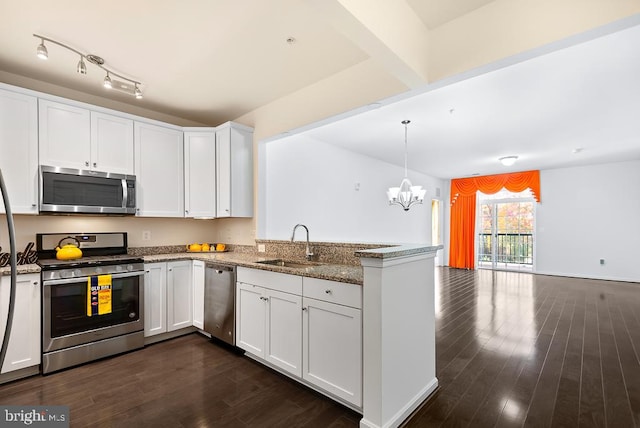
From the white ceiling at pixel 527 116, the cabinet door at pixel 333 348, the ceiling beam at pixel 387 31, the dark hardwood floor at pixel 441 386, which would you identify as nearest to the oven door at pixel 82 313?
the dark hardwood floor at pixel 441 386

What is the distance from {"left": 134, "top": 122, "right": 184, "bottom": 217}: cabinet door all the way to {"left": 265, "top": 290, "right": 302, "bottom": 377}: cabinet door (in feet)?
6.18

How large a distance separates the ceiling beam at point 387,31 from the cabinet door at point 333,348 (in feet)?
5.46

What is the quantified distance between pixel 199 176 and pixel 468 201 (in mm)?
7803

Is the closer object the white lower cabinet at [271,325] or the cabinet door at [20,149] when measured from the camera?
the white lower cabinet at [271,325]

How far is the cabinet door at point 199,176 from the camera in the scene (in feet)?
12.6

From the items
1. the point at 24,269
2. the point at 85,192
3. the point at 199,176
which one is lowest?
the point at 24,269

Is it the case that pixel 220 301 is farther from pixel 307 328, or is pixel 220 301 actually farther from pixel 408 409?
pixel 408 409

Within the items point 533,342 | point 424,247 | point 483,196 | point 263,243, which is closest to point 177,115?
point 263,243

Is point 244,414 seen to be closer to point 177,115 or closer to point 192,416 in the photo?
point 192,416

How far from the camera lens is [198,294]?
3.52m

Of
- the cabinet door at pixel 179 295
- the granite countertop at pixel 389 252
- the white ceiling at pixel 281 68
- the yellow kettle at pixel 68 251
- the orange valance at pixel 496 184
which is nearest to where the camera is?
the granite countertop at pixel 389 252

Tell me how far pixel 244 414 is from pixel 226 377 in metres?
0.57

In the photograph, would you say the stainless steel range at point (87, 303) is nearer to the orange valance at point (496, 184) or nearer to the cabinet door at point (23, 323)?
the cabinet door at point (23, 323)

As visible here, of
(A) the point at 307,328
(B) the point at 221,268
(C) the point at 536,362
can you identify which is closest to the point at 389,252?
(A) the point at 307,328
